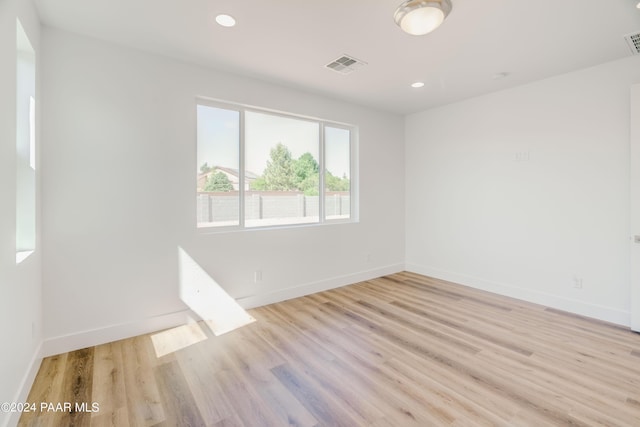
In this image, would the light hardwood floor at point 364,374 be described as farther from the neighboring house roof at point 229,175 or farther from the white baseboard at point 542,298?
the neighboring house roof at point 229,175

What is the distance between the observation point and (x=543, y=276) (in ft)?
11.6

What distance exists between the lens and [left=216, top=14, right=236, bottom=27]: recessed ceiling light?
2.22 metres

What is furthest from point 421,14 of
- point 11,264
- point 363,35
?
point 11,264

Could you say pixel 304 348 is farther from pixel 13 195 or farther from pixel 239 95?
pixel 239 95

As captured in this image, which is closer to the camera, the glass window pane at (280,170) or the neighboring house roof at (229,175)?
the neighboring house roof at (229,175)

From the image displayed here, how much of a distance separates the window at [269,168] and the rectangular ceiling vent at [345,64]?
3.22ft

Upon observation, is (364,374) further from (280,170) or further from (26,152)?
(26,152)

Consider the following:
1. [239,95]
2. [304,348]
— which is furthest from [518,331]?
[239,95]

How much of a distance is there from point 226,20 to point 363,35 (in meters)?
1.13

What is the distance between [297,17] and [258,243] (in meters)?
2.35

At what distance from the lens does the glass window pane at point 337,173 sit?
4277 millimetres

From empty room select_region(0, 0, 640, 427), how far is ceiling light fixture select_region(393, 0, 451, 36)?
2cm

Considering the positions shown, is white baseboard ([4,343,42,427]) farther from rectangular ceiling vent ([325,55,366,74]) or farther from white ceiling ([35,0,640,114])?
rectangular ceiling vent ([325,55,366,74])

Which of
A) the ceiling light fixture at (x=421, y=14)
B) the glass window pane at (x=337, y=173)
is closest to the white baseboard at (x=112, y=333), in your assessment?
the glass window pane at (x=337, y=173)
